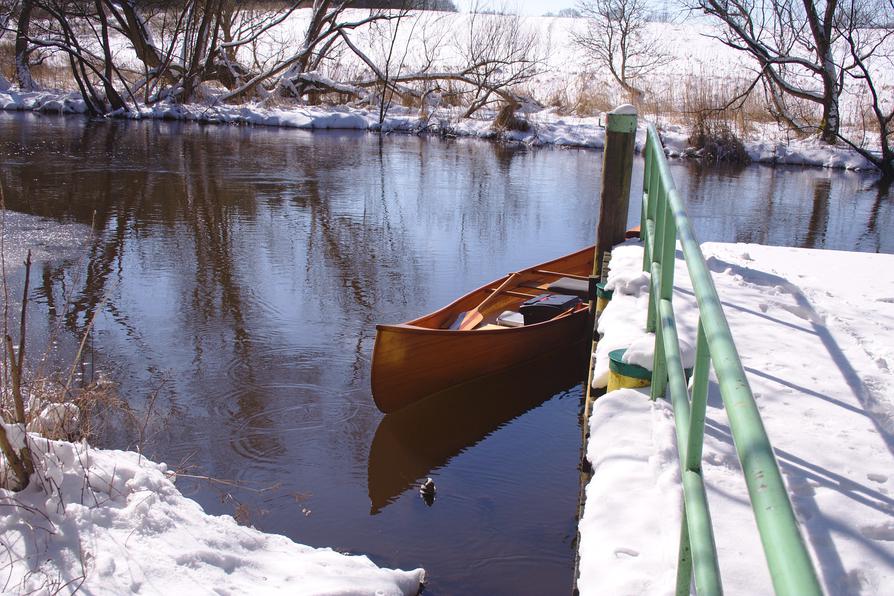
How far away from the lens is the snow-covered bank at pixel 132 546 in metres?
2.87

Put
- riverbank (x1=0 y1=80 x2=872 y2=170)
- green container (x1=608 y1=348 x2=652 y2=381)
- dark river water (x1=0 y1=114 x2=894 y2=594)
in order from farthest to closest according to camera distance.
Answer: riverbank (x1=0 y1=80 x2=872 y2=170) → dark river water (x1=0 y1=114 x2=894 y2=594) → green container (x1=608 y1=348 x2=652 y2=381)

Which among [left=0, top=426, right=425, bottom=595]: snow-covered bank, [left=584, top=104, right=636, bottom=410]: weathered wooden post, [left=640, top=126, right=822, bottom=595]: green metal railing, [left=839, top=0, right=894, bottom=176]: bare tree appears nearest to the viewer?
[left=640, top=126, right=822, bottom=595]: green metal railing

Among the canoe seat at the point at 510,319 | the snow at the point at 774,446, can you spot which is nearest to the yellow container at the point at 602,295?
the snow at the point at 774,446

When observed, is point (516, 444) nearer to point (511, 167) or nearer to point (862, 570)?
point (862, 570)

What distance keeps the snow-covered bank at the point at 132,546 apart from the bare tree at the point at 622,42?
3523cm

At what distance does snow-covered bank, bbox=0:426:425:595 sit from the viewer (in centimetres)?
287

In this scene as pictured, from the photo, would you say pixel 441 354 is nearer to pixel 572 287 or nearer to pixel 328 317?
pixel 572 287

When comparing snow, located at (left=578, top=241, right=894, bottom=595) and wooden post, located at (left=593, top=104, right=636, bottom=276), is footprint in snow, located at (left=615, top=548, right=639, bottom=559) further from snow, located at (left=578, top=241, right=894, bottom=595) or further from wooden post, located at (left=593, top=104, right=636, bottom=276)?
wooden post, located at (left=593, top=104, right=636, bottom=276)

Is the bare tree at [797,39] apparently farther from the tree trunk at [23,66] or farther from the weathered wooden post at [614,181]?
the tree trunk at [23,66]

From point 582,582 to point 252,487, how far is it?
2831 millimetres

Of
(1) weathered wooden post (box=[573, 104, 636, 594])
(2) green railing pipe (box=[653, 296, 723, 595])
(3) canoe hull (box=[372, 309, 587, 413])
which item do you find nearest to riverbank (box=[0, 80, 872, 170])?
(1) weathered wooden post (box=[573, 104, 636, 594])

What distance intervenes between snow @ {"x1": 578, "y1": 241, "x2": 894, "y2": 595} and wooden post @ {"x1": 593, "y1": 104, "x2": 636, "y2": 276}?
5.93ft

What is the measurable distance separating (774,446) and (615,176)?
13.5 ft

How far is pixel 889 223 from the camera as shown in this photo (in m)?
14.4
